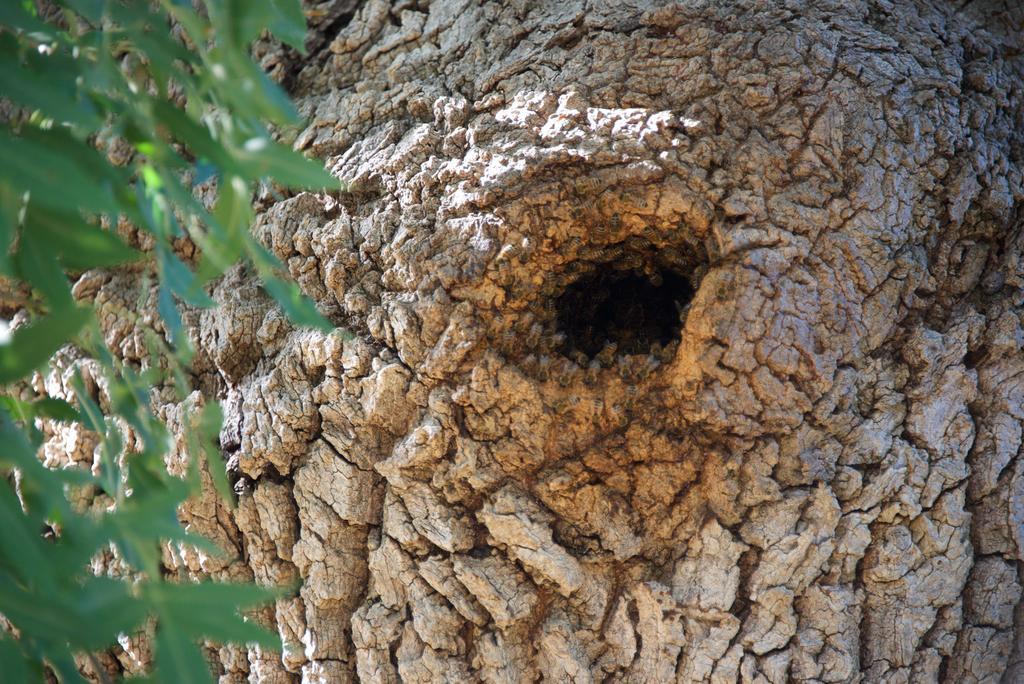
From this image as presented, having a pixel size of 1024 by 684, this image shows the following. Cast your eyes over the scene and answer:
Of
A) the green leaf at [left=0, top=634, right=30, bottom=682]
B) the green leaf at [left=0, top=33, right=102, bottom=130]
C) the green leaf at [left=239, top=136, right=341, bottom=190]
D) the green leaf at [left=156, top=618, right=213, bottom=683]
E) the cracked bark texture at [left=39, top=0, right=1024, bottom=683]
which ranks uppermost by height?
the green leaf at [left=0, top=33, right=102, bottom=130]

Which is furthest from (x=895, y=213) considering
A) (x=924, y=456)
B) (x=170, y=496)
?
(x=170, y=496)

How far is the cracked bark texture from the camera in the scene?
143cm

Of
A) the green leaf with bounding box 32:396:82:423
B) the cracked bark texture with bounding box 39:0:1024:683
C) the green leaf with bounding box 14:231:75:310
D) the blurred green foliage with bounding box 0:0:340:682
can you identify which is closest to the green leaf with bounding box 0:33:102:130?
the blurred green foliage with bounding box 0:0:340:682

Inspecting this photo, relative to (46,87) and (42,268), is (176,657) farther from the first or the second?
(46,87)

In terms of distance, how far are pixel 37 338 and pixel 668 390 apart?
3.43ft

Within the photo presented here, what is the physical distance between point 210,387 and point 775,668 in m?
1.10

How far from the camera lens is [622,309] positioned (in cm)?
165

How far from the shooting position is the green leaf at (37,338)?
629mm

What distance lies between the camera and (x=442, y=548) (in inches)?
57.5

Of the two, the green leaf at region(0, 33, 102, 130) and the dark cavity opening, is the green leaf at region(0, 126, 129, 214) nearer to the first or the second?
the green leaf at region(0, 33, 102, 130)

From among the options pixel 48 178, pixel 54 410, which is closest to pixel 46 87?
pixel 48 178

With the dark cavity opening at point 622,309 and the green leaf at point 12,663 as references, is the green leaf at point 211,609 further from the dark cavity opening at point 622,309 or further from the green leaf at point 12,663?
A: the dark cavity opening at point 622,309

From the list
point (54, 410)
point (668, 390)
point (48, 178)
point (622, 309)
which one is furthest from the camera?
point (622, 309)

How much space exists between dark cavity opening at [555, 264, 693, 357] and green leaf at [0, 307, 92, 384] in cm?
99
